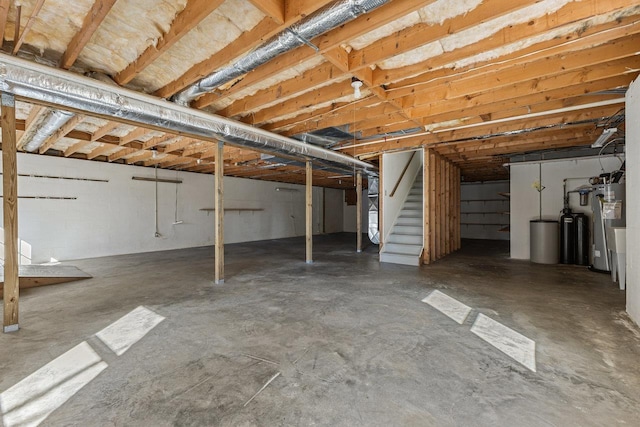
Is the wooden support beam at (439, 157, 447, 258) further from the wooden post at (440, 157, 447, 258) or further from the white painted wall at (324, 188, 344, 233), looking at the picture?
the white painted wall at (324, 188, 344, 233)

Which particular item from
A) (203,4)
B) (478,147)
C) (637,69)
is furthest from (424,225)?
(203,4)

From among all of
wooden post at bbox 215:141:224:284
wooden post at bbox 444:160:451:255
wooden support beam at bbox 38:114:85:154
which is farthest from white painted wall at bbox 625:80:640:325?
wooden support beam at bbox 38:114:85:154

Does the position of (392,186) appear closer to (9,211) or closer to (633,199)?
(633,199)

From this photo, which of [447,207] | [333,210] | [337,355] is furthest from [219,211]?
[333,210]

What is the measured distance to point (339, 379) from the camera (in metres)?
1.73

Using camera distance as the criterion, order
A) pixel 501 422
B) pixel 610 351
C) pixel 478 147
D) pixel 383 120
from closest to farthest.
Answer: pixel 501 422 → pixel 610 351 → pixel 383 120 → pixel 478 147

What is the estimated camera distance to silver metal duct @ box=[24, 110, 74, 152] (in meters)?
3.18

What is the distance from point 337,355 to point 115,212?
705 centimetres

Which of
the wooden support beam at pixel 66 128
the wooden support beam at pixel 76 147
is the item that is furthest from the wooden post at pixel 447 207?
the wooden support beam at pixel 76 147

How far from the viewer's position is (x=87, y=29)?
6.12 ft

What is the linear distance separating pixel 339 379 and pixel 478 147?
522 centimetres

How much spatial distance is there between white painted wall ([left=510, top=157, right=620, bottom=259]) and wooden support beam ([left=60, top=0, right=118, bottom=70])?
6998 mm

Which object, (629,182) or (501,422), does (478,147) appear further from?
(501,422)

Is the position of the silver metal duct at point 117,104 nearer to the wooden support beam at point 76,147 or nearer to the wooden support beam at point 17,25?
the wooden support beam at point 17,25
